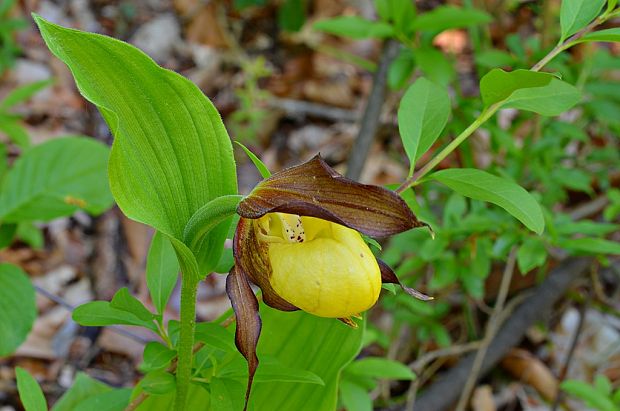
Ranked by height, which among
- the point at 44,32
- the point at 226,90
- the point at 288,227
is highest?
the point at 44,32

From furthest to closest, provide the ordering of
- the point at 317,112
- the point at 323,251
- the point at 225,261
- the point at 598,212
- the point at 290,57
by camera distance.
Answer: the point at 290,57 → the point at 317,112 → the point at 598,212 → the point at 225,261 → the point at 323,251

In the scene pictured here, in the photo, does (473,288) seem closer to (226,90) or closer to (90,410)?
(90,410)

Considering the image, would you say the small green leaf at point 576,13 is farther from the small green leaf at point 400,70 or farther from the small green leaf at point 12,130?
the small green leaf at point 12,130

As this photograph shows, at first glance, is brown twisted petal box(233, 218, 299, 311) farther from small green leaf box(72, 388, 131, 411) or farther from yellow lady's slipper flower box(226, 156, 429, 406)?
small green leaf box(72, 388, 131, 411)

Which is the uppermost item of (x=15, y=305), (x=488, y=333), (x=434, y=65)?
(x=434, y=65)

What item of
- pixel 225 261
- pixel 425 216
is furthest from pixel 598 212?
pixel 225 261

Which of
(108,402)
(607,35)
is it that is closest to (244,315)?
(108,402)

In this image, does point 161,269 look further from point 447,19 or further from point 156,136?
point 447,19

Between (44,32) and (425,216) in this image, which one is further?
(425,216)
